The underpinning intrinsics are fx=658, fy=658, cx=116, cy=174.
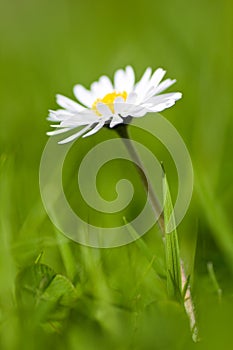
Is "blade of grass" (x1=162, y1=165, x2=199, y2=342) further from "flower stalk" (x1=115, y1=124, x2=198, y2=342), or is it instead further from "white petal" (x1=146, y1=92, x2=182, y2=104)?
"white petal" (x1=146, y1=92, x2=182, y2=104)

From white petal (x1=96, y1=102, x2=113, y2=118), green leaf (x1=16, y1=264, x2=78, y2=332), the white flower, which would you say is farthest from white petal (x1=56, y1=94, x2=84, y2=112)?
green leaf (x1=16, y1=264, x2=78, y2=332)

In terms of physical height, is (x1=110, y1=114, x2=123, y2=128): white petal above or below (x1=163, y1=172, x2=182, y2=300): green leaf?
above

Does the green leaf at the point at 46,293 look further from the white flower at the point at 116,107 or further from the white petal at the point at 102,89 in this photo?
the white petal at the point at 102,89

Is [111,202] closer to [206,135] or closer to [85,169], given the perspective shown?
[85,169]

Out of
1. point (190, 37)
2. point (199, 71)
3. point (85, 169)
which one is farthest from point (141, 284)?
point (190, 37)

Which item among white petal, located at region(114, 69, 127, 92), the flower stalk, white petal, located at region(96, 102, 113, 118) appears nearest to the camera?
the flower stalk

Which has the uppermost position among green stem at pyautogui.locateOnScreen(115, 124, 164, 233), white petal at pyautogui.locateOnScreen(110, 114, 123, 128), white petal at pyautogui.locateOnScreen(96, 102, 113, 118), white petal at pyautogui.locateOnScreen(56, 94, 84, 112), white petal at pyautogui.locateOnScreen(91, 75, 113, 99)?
white petal at pyautogui.locateOnScreen(91, 75, 113, 99)
